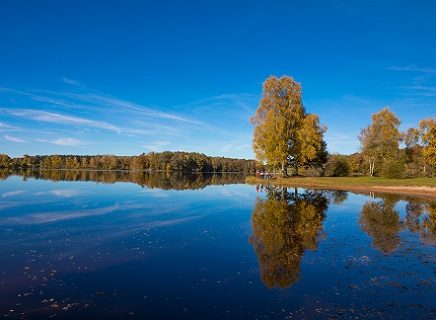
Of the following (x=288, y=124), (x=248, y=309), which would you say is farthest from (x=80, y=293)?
(x=288, y=124)

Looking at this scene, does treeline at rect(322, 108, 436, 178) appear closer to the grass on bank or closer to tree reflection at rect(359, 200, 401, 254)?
the grass on bank

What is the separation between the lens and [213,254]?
16.4 meters

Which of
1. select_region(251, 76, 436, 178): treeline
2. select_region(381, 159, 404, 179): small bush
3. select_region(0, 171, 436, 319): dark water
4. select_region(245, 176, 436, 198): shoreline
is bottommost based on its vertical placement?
select_region(0, 171, 436, 319): dark water

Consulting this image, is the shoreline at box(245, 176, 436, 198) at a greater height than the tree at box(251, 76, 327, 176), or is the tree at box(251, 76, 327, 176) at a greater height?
the tree at box(251, 76, 327, 176)

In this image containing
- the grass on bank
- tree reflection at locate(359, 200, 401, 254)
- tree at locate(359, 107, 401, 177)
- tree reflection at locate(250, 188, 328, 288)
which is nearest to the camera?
tree reflection at locate(250, 188, 328, 288)

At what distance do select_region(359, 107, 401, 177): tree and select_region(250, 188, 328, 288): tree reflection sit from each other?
159 ft

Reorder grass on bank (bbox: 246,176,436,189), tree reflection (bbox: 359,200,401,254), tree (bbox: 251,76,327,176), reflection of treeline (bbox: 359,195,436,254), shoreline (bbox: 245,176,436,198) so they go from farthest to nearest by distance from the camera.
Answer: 1. tree (bbox: 251,76,327,176)
2. grass on bank (bbox: 246,176,436,189)
3. shoreline (bbox: 245,176,436,198)
4. reflection of treeline (bbox: 359,195,436,254)
5. tree reflection (bbox: 359,200,401,254)

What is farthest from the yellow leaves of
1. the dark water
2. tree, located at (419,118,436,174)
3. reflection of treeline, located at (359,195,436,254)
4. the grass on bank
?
the dark water

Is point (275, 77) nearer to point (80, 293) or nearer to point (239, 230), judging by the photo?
point (239, 230)

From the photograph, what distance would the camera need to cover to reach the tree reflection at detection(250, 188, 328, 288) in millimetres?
13586

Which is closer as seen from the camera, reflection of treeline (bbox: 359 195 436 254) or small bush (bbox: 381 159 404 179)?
reflection of treeline (bbox: 359 195 436 254)

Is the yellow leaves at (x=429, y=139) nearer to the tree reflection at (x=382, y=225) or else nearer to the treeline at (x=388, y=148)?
the treeline at (x=388, y=148)

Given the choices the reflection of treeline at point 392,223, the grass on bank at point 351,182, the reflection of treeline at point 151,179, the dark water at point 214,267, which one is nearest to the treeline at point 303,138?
the grass on bank at point 351,182

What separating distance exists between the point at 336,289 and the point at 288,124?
57.0 meters
